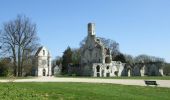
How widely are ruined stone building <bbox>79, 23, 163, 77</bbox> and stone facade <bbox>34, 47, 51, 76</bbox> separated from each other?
9.47 m

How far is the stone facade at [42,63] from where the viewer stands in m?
90.8

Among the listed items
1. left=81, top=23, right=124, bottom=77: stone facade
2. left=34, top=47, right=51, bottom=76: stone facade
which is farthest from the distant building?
left=81, top=23, right=124, bottom=77: stone facade

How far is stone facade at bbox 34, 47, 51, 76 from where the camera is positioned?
90812mm

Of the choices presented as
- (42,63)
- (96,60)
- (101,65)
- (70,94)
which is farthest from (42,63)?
(70,94)

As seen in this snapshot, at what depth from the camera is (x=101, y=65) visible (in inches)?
3561

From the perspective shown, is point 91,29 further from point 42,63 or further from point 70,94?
point 70,94

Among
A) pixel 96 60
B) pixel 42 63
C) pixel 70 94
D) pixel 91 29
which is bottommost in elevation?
pixel 70 94

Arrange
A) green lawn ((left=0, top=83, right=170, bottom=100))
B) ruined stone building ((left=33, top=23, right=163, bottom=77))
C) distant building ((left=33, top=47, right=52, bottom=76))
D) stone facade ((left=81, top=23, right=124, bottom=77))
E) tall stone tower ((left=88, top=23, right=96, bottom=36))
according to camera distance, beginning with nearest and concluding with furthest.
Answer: green lawn ((left=0, top=83, right=170, bottom=100)) < stone facade ((left=81, top=23, right=124, bottom=77)) < ruined stone building ((left=33, top=23, right=163, bottom=77)) < distant building ((left=33, top=47, right=52, bottom=76)) < tall stone tower ((left=88, top=23, right=96, bottom=36))

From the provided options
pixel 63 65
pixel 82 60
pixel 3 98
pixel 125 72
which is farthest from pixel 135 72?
pixel 3 98

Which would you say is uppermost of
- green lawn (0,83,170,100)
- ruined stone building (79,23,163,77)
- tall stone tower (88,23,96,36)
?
tall stone tower (88,23,96,36)

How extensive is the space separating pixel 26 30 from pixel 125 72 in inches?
1507

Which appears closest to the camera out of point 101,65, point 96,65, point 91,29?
point 96,65

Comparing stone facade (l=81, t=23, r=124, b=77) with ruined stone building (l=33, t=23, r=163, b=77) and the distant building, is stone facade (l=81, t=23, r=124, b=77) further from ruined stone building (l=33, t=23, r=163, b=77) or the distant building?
the distant building

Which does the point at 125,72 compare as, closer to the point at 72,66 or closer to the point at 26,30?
the point at 72,66
